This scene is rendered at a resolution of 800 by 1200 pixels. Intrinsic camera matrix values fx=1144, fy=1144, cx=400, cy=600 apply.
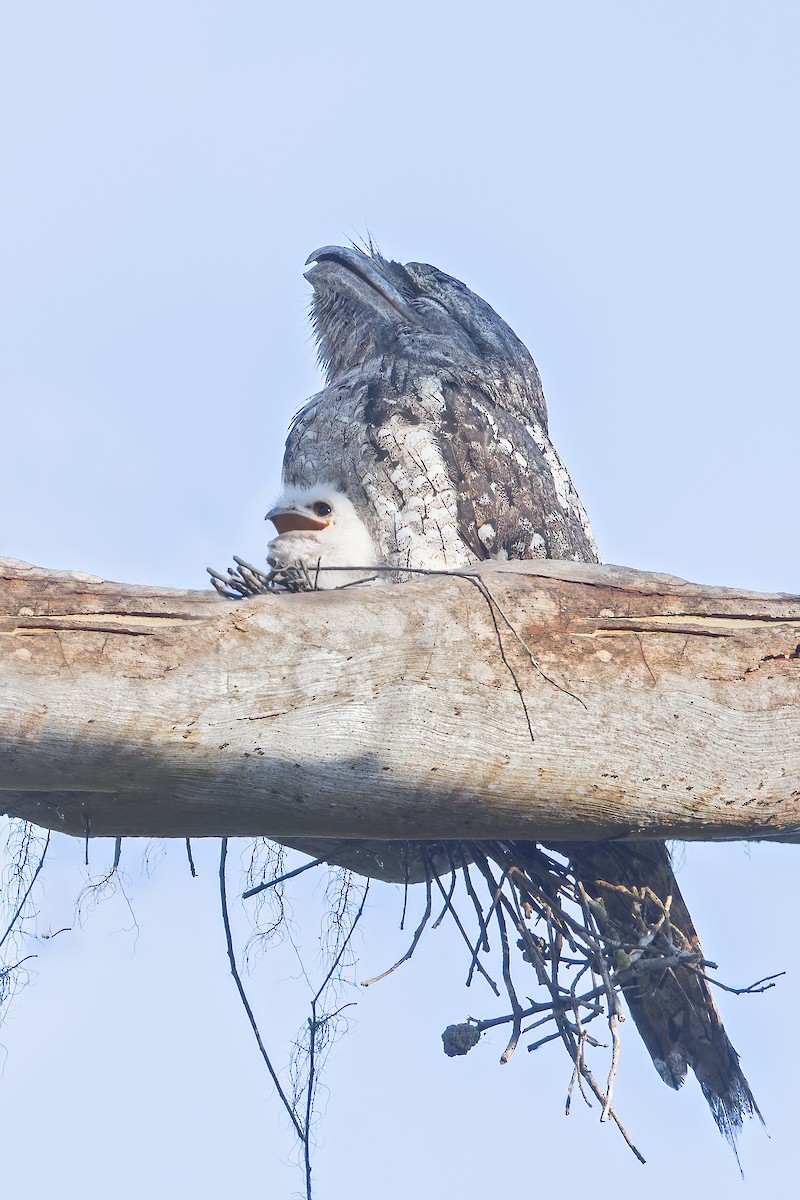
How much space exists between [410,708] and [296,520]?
1213 millimetres

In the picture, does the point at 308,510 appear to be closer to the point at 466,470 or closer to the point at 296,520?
the point at 296,520

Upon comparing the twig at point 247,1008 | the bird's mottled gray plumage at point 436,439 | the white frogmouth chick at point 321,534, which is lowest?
the twig at point 247,1008

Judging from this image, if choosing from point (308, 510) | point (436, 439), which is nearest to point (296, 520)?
point (308, 510)

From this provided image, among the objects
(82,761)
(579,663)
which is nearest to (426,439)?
(579,663)

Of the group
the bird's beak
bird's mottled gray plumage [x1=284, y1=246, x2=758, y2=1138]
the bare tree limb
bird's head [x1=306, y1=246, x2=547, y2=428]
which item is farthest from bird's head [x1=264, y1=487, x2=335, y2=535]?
the bare tree limb

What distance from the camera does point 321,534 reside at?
322cm

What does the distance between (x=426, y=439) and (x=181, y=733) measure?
1779 mm

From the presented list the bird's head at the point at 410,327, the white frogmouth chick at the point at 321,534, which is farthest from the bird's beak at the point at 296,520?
the bird's head at the point at 410,327

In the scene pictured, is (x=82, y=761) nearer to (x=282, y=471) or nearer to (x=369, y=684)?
(x=369, y=684)

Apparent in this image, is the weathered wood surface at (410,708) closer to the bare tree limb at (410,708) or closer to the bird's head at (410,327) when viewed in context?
the bare tree limb at (410,708)

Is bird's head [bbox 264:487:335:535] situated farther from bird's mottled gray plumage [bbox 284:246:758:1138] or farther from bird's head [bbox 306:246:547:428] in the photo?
bird's head [bbox 306:246:547:428]

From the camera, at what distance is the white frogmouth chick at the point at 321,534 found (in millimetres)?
3154

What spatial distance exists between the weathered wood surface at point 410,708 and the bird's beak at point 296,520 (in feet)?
3.14

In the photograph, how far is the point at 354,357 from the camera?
432 centimetres
